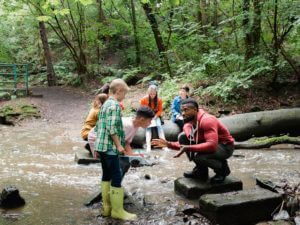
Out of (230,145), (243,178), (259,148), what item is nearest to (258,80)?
(259,148)

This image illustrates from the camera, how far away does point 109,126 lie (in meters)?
4.32

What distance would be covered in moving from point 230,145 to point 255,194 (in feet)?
2.91

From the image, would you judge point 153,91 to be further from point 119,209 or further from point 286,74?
point 286,74

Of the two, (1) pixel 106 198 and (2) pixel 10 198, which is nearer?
(1) pixel 106 198

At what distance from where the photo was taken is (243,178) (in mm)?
6223

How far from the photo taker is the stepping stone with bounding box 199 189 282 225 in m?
4.20

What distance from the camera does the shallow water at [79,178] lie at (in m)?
4.61

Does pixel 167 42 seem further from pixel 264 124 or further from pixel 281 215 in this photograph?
pixel 281 215

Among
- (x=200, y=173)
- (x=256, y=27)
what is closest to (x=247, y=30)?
(x=256, y=27)

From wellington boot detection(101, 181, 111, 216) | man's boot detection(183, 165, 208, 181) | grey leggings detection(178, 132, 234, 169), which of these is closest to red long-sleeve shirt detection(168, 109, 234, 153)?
grey leggings detection(178, 132, 234, 169)

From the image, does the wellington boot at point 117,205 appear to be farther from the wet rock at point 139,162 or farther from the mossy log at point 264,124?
the mossy log at point 264,124

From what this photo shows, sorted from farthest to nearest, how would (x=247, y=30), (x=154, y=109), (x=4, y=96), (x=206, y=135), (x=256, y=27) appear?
(x=4, y=96) < (x=256, y=27) < (x=247, y=30) < (x=154, y=109) < (x=206, y=135)

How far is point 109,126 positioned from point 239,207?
180 centimetres

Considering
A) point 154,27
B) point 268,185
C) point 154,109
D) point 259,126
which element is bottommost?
point 268,185
